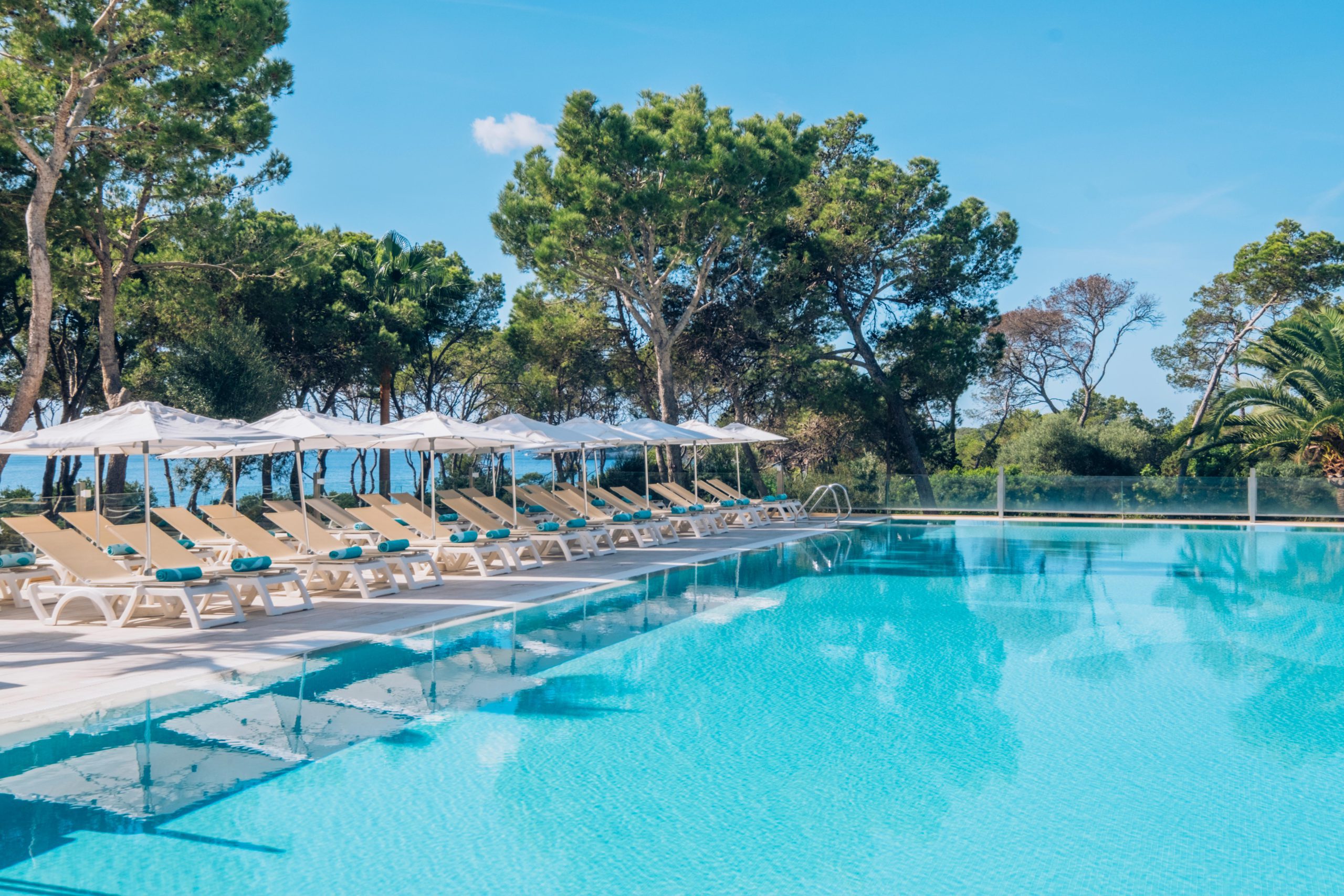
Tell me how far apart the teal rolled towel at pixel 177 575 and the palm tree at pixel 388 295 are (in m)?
13.4

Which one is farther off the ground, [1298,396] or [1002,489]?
[1298,396]

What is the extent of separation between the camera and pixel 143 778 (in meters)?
4.95

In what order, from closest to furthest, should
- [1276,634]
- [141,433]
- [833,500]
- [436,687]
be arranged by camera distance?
[436,687] < [141,433] < [1276,634] < [833,500]

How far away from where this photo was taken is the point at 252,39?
521 inches

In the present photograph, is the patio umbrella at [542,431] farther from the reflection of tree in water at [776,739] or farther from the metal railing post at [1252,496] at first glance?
the metal railing post at [1252,496]

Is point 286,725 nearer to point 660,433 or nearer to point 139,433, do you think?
point 139,433

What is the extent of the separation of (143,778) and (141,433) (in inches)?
179

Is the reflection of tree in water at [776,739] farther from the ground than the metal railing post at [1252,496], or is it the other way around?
the metal railing post at [1252,496]

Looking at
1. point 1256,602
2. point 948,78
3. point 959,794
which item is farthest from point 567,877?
point 948,78

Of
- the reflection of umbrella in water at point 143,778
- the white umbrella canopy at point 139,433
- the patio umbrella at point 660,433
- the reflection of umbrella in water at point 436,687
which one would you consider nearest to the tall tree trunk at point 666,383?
the patio umbrella at point 660,433

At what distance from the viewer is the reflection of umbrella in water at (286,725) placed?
546cm

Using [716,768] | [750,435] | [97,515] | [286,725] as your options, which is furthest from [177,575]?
[750,435]

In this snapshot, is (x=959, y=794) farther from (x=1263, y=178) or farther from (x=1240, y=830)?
(x=1263, y=178)

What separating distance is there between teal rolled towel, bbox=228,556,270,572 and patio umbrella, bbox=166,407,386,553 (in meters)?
1.07
